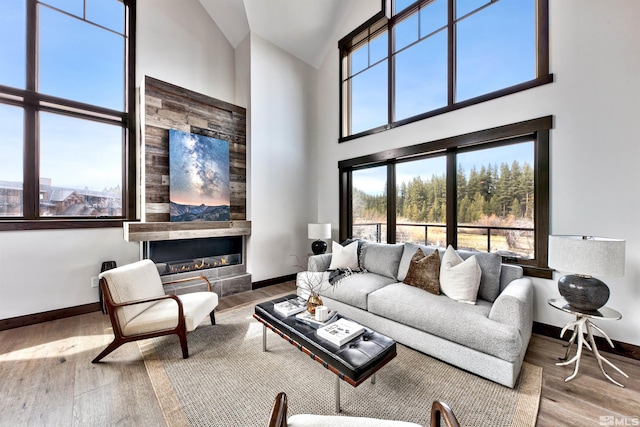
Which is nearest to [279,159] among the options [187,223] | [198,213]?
[198,213]

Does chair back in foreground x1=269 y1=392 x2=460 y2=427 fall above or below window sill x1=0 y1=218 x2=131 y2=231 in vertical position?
below

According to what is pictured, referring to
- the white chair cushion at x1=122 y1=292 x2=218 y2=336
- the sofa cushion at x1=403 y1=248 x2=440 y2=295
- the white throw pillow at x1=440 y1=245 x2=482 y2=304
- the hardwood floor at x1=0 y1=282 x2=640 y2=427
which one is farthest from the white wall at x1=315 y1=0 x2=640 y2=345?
the white chair cushion at x1=122 y1=292 x2=218 y2=336

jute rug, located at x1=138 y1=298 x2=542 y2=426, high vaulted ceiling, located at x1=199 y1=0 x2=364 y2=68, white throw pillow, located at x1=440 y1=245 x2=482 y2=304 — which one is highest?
high vaulted ceiling, located at x1=199 y1=0 x2=364 y2=68

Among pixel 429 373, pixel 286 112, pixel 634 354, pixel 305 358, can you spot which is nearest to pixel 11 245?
pixel 305 358

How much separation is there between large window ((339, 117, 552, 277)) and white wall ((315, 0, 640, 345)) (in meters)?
0.15

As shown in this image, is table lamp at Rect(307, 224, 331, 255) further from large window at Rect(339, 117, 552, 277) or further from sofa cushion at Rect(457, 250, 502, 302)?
sofa cushion at Rect(457, 250, 502, 302)

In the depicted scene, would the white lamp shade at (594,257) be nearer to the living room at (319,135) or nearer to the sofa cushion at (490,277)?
the sofa cushion at (490,277)

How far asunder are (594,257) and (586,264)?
71 mm

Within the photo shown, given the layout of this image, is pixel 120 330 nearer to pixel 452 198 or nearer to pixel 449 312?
pixel 449 312

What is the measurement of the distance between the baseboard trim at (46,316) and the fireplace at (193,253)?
2.88 feet

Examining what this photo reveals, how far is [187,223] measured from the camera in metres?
3.82

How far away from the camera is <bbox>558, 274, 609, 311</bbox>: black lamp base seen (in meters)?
1.99

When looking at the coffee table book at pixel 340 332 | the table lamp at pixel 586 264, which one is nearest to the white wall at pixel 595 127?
the table lamp at pixel 586 264

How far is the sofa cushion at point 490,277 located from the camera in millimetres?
2543
